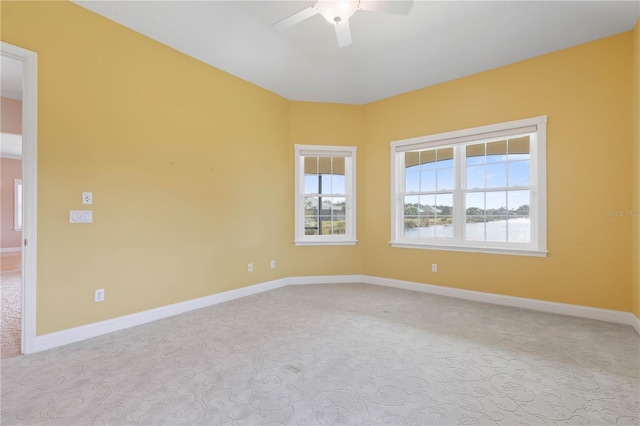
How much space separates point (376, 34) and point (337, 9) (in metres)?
0.99

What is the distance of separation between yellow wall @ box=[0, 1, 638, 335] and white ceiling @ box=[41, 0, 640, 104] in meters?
0.22

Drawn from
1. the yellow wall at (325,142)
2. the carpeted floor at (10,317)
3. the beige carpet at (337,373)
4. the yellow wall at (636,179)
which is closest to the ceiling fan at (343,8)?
the yellow wall at (325,142)

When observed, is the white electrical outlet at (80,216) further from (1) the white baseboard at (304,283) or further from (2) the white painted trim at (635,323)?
(2) the white painted trim at (635,323)

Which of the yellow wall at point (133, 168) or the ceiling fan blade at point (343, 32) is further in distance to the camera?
the yellow wall at point (133, 168)

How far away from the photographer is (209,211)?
3664 millimetres

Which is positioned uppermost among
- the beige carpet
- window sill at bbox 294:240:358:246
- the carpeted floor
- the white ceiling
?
the white ceiling

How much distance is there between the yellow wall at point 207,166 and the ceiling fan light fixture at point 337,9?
203cm

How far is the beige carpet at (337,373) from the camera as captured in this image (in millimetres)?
1635

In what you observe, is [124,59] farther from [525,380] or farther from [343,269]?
[525,380]

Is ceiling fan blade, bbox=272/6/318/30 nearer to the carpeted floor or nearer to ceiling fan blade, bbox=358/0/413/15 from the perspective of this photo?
ceiling fan blade, bbox=358/0/413/15

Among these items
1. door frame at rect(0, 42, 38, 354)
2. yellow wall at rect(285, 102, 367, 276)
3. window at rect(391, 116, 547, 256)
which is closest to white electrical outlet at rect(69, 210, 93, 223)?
door frame at rect(0, 42, 38, 354)

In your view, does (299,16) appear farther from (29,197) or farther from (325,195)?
(325,195)

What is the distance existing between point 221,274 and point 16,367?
1953mm

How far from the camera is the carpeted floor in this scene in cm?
241
